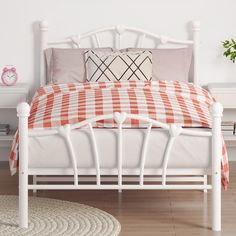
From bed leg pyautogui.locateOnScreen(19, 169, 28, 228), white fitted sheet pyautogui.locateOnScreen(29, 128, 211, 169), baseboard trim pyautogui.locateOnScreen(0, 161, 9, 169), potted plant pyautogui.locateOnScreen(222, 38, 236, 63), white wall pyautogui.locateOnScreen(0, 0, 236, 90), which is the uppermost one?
white wall pyautogui.locateOnScreen(0, 0, 236, 90)

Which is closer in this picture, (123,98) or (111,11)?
(123,98)

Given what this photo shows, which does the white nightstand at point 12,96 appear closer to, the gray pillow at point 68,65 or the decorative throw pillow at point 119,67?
the gray pillow at point 68,65

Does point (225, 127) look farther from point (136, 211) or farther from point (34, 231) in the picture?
point (34, 231)

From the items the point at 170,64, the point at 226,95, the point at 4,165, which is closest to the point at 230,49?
the point at 226,95

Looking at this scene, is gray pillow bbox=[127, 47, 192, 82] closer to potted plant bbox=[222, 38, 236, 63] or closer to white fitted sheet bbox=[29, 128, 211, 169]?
potted plant bbox=[222, 38, 236, 63]

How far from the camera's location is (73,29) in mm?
5691

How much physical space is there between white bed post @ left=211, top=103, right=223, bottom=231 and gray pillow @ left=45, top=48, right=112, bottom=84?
166 cm

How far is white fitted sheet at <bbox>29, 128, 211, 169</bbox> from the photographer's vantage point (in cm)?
396

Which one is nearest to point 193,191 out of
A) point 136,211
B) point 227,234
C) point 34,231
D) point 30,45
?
point 136,211

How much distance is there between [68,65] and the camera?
17.7ft

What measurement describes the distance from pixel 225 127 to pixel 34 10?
164 cm

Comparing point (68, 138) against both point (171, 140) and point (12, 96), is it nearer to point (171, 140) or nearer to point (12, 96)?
point (171, 140)

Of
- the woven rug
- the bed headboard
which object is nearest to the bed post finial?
the bed headboard

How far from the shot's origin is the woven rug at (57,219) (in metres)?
3.95
